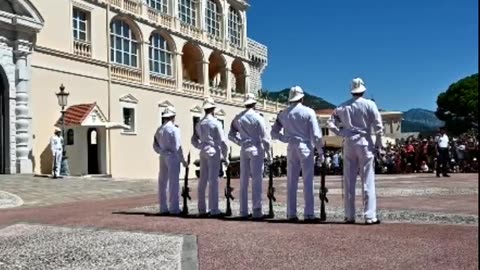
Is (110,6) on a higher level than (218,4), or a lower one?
lower

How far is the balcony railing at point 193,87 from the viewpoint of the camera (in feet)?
126

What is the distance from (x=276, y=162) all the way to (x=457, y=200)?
2460 centimetres

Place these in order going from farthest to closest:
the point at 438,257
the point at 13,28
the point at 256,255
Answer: the point at 13,28 → the point at 256,255 → the point at 438,257

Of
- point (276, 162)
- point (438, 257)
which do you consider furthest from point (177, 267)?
point (276, 162)

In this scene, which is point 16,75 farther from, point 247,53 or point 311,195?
point 247,53

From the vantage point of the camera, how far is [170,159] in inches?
462

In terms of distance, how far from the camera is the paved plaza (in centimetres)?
640

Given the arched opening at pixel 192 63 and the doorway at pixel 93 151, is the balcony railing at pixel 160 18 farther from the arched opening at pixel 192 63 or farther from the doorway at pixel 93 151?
the doorway at pixel 93 151

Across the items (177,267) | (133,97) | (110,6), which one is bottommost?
(177,267)

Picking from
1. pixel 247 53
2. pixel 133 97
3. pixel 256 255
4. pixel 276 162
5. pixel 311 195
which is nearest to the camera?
pixel 256 255

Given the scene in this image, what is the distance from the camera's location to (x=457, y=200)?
13016mm

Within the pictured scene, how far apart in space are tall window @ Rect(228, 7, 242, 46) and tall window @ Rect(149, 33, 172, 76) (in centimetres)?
Answer: 900

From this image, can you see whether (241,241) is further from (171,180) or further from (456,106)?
(456,106)

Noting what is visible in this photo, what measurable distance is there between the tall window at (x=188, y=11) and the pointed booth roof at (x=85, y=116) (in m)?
12.2
